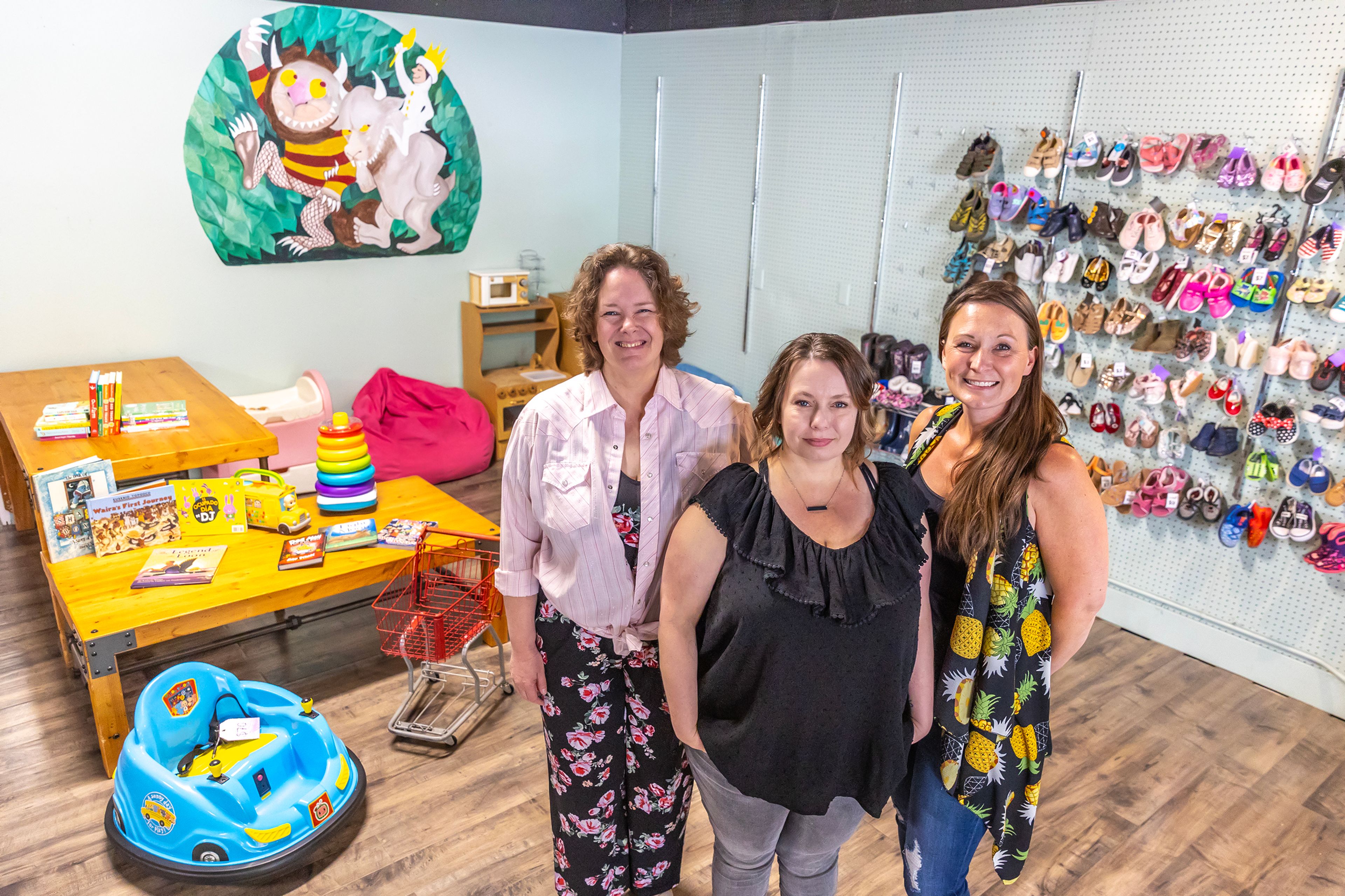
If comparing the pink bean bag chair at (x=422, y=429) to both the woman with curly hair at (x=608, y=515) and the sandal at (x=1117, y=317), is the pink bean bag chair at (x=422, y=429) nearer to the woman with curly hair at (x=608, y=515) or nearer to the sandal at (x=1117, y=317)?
the woman with curly hair at (x=608, y=515)

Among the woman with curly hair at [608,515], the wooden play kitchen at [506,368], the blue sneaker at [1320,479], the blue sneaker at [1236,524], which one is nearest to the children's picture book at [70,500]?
the woman with curly hair at [608,515]

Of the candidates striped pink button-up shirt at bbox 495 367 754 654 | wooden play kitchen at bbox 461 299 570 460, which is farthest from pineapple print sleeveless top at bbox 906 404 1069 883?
wooden play kitchen at bbox 461 299 570 460

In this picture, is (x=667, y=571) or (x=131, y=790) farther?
(x=131, y=790)

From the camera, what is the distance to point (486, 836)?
257 cm

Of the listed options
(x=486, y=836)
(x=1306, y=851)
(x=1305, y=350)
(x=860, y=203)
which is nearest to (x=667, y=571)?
(x=486, y=836)

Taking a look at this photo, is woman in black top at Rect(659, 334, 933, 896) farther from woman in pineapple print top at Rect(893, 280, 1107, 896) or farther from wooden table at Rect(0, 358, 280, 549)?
wooden table at Rect(0, 358, 280, 549)

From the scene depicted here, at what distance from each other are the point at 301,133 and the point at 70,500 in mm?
2638

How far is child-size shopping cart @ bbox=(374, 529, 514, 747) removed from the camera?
285 cm

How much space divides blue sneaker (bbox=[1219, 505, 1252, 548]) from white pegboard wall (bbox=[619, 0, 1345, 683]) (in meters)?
0.06

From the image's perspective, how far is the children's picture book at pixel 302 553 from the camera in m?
3.06

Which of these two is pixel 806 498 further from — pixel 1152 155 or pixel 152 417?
pixel 152 417

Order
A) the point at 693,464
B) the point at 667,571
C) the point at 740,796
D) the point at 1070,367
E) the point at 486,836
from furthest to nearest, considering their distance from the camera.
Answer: the point at 1070,367 < the point at 486,836 < the point at 693,464 < the point at 740,796 < the point at 667,571

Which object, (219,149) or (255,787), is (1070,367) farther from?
(219,149)

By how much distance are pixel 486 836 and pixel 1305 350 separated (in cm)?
327
